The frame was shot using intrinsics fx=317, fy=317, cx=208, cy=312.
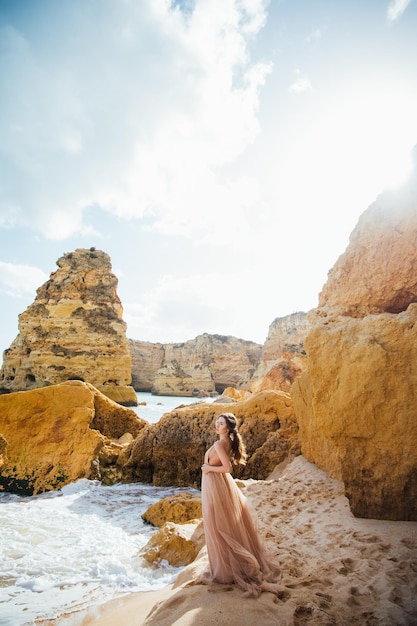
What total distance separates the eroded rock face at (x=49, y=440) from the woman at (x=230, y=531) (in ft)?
21.4

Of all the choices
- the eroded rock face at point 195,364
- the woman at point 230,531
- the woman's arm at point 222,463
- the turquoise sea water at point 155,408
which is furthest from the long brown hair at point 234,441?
the eroded rock face at point 195,364

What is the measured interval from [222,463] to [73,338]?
26244mm

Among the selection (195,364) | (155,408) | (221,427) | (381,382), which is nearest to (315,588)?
(221,427)

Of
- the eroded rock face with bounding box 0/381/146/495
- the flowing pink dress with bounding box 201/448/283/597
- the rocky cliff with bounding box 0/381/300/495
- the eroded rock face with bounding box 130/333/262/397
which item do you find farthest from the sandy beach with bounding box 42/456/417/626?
the eroded rock face with bounding box 130/333/262/397

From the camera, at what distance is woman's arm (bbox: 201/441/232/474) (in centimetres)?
291

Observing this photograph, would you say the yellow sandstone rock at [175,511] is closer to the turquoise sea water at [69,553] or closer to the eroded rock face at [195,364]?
the turquoise sea water at [69,553]

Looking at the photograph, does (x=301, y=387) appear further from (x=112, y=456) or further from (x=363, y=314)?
(x=112, y=456)

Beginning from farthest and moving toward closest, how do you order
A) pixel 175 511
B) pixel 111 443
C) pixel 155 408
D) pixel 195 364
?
pixel 195 364, pixel 155 408, pixel 111 443, pixel 175 511

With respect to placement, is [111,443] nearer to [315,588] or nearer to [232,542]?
[232,542]

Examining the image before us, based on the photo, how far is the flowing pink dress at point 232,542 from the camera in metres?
2.63

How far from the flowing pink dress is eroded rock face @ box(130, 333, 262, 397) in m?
54.5

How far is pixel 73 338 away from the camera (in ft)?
87.1

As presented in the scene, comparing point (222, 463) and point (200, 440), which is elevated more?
point (222, 463)

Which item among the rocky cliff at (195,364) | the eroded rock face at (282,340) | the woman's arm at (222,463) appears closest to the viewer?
the woman's arm at (222,463)
